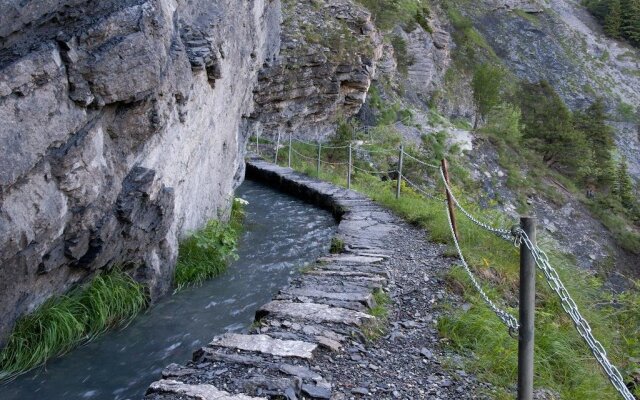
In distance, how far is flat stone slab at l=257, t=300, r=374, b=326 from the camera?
4210 millimetres

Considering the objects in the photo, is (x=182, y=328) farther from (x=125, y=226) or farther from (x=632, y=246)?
(x=632, y=246)

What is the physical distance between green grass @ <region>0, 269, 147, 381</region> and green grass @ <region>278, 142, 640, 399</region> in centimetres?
235

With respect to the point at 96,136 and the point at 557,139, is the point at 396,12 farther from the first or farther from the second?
the point at 96,136

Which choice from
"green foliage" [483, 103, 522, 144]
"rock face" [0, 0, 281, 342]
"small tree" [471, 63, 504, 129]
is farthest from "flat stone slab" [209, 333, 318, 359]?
"small tree" [471, 63, 504, 129]

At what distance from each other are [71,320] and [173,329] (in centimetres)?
97

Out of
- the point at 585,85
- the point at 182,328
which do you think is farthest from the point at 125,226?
the point at 585,85

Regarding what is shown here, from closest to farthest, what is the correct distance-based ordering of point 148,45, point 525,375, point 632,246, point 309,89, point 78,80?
point 525,375 → point 78,80 → point 148,45 → point 309,89 → point 632,246

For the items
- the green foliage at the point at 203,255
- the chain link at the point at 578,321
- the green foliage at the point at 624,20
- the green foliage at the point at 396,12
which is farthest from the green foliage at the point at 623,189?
the chain link at the point at 578,321

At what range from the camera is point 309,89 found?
17109mm

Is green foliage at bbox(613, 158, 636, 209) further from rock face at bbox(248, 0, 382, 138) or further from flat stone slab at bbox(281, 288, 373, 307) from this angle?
flat stone slab at bbox(281, 288, 373, 307)

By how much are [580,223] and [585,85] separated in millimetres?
21256

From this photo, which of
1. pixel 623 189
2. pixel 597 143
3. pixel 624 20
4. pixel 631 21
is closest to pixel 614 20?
pixel 624 20

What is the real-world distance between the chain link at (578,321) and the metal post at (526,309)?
0.04 m

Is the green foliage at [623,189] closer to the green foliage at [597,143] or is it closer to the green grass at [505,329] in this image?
the green foliage at [597,143]
